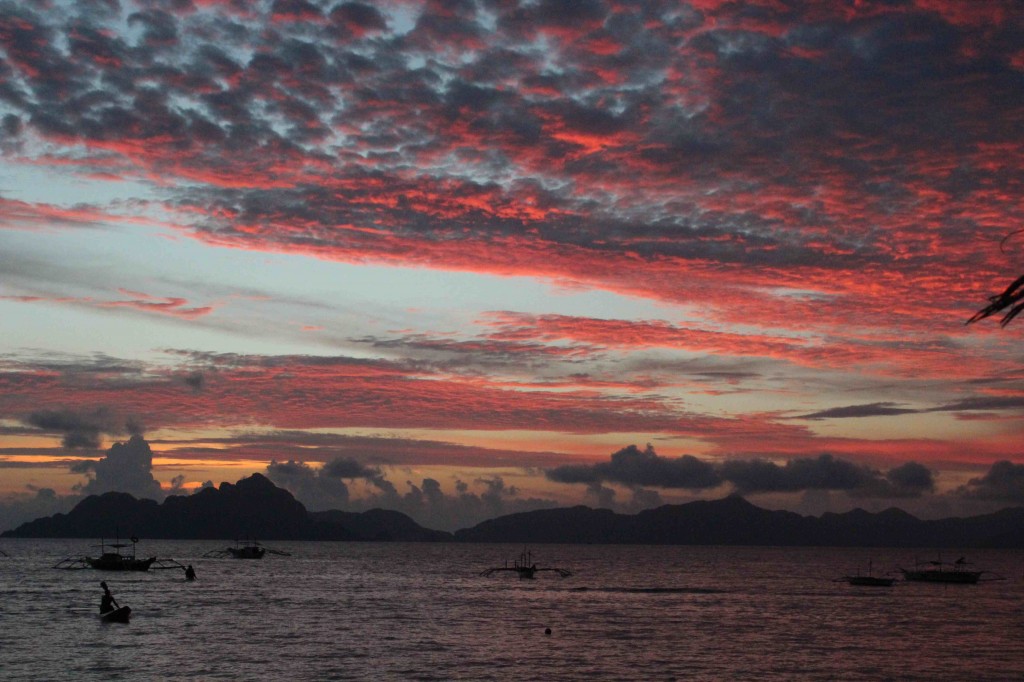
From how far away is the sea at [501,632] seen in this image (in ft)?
200

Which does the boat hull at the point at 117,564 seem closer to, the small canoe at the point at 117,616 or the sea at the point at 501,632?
the sea at the point at 501,632

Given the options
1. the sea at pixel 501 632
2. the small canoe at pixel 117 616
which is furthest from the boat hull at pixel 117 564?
the small canoe at pixel 117 616

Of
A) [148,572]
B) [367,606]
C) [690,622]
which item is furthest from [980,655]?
[148,572]

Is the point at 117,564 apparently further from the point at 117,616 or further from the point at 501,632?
the point at 501,632

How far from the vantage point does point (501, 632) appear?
81750mm

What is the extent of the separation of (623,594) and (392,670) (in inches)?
2989

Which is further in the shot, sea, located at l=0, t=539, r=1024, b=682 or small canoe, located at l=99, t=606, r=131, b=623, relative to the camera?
small canoe, located at l=99, t=606, r=131, b=623

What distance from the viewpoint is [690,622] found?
93062 millimetres

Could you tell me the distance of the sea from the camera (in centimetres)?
6106

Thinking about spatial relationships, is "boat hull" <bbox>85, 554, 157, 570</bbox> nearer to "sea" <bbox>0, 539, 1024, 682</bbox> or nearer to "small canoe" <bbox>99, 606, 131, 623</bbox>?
"sea" <bbox>0, 539, 1024, 682</bbox>

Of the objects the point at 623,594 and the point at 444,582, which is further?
the point at 444,582

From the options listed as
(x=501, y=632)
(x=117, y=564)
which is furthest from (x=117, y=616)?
(x=117, y=564)

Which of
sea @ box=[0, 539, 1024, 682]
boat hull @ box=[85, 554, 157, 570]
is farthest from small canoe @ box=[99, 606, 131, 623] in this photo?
boat hull @ box=[85, 554, 157, 570]

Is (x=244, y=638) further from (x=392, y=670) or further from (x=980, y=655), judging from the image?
(x=980, y=655)
